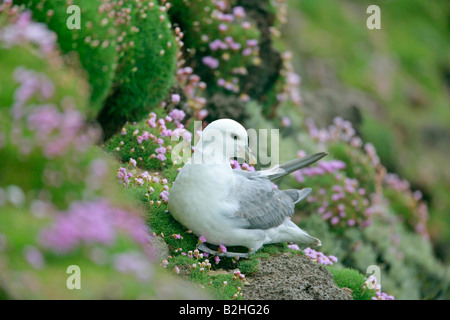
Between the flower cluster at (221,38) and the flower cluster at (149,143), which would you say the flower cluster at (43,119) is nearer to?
the flower cluster at (149,143)

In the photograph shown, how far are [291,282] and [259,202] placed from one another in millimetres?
→ 698

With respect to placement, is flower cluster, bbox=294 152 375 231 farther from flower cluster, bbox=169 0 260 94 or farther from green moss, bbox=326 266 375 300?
green moss, bbox=326 266 375 300

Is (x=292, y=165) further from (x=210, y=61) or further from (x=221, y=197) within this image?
(x=210, y=61)

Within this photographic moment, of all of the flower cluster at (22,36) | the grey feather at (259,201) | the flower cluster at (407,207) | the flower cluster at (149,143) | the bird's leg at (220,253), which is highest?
the flower cluster at (22,36)

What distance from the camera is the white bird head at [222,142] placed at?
16.8 ft

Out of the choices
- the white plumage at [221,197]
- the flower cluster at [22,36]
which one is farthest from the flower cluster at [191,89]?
the flower cluster at [22,36]

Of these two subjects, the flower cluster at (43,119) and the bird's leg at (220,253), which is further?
the bird's leg at (220,253)

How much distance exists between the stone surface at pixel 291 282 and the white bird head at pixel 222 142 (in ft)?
3.00

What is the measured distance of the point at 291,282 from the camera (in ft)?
16.9

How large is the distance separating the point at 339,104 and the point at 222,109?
12.4 ft

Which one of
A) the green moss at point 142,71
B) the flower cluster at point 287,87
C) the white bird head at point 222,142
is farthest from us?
the flower cluster at point 287,87

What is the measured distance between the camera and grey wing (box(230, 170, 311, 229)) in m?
5.22

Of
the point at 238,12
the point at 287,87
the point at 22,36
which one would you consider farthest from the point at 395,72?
the point at 22,36

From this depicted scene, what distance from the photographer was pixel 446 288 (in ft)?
27.9
